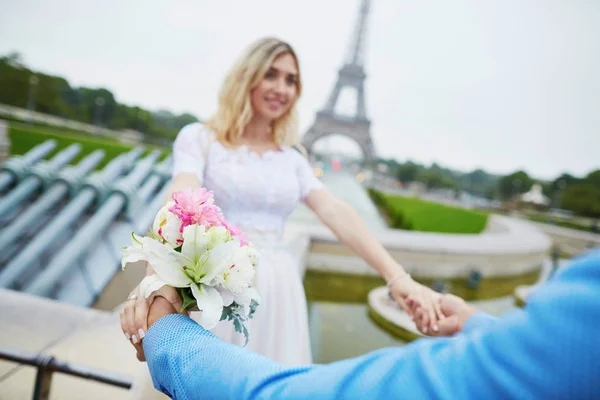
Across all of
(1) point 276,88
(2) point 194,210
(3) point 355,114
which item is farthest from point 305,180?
(3) point 355,114

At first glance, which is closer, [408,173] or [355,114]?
[355,114]

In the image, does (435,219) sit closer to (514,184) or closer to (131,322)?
(131,322)

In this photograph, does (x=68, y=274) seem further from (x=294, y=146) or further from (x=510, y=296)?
(x=510, y=296)

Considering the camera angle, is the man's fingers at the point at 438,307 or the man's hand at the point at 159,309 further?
the man's fingers at the point at 438,307

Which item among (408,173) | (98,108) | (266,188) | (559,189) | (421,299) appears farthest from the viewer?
(408,173)

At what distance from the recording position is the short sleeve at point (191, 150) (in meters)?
1.59

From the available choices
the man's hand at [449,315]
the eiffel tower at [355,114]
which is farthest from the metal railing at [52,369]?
the eiffel tower at [355,114]

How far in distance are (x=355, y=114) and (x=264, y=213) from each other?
3499 centimetres

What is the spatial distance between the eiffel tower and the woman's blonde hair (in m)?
32.3

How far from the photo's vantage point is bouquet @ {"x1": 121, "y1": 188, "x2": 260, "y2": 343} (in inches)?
35.2

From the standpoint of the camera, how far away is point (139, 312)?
88cm

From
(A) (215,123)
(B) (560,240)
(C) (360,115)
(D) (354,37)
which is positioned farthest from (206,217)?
A: (D) (354,37)

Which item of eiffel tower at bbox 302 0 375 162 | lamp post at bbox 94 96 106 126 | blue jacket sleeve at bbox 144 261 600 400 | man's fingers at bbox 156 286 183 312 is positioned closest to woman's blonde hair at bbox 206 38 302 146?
man's fingers at bbox 156 286 183 312

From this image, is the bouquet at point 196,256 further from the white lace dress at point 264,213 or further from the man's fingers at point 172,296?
the white lace dress at point 264,213
